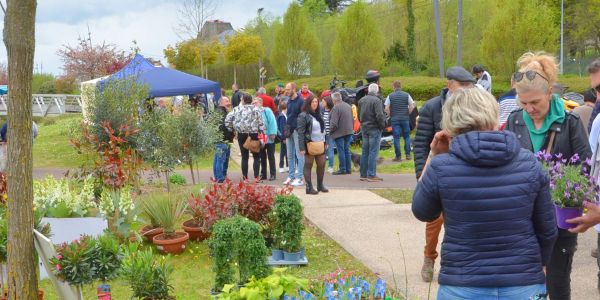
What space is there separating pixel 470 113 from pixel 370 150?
8.55m

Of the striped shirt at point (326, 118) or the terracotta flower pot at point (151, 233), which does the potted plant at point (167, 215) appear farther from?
the striped shirt at point (326, 118)

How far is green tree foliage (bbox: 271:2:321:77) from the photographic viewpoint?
41469 millimetres

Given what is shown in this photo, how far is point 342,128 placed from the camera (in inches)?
450

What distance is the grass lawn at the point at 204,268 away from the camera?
537 centimetres

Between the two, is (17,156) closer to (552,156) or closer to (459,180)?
(459,180)

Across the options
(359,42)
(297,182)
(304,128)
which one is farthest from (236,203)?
(359,42)

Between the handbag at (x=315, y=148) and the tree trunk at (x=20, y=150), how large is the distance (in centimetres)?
593

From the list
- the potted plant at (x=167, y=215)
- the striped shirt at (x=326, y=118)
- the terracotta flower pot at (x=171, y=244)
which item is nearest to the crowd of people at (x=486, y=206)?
the terracotta flower pot at (x=171, y=244)

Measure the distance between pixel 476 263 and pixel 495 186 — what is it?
0.35 m

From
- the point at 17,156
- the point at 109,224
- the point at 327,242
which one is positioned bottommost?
the point at 327,242

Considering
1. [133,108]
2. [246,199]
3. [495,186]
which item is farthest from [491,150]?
[133,108]

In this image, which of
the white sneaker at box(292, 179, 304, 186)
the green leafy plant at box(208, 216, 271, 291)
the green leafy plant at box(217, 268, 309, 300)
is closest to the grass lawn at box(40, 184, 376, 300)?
the green leafy plant at box(208, 216, 271, 291)

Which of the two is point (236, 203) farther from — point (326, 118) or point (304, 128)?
point (326, 118)

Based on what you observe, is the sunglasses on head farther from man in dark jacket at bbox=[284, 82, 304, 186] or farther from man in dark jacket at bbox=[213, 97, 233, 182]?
man in dark jacket at bbox=[213, 97, 233, 182]
